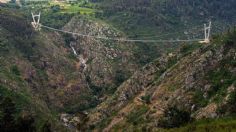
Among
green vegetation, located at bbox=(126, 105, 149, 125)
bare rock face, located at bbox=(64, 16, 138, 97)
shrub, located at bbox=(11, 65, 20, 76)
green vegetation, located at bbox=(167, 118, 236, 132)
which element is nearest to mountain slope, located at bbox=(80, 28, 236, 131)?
green vegetation, located at bbox=(126, 105, 149, 125)

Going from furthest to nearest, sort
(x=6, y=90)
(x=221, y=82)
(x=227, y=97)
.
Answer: (x=6, y=90) → (x=221, y=82) → (x=227, y=97)

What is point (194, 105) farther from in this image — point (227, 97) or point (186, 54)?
point (186, 54)

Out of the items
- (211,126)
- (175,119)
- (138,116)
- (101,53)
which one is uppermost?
(211,126)

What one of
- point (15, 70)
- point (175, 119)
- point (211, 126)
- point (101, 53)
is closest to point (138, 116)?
point (175, 119)

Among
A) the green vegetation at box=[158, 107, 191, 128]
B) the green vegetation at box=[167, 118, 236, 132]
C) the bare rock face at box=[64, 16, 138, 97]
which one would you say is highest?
the green vegetation at box=[167, 118, 236, 132]

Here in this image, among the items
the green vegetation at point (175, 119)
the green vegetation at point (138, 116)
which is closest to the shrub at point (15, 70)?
the green vegetation at point (138, 116)

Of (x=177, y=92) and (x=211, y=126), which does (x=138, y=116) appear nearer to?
(x=177, y=92)

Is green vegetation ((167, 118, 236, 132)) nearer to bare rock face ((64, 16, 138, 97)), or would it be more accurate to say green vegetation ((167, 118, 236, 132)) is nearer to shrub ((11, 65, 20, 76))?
shrub ((11, 65, 20, 76))

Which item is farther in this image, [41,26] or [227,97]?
[41,26]

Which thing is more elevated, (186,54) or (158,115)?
(186,54)

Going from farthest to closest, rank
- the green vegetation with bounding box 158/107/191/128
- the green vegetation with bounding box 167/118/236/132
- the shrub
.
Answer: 1. the shrub
2. the green vegetation with bounding box 158/107/191/128
3. the green vegetation with bounding box 167/118/236/132

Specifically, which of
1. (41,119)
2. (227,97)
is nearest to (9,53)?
(41,119)
